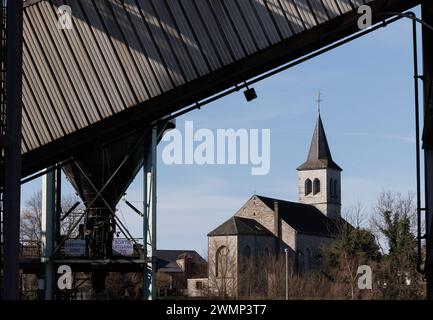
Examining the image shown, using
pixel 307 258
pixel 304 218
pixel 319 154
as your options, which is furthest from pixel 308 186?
pixel 307 258

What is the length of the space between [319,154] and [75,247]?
14475cm

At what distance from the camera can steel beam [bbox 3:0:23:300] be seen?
547 inches

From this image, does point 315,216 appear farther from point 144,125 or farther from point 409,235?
point 144,125

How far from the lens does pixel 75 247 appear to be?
1615 inches

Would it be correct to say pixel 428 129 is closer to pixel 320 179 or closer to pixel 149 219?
pixel 149 219

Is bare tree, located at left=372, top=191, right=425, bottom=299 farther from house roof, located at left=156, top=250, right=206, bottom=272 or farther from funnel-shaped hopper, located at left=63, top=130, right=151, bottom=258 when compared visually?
house roof, located at left=156, top=250, right=206, bottom=272

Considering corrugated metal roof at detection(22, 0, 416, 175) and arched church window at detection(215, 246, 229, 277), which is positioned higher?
corrugated metal roof at detection(22, 0, 416, 175)

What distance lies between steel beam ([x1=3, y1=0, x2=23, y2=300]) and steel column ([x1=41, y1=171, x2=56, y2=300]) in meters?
26.8

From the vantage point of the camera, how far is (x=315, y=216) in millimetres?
167125

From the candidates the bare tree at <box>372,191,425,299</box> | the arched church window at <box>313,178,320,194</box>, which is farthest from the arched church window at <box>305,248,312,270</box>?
the bare tree at <box>372,191,425,299</box>

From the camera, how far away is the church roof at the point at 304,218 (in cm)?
15143

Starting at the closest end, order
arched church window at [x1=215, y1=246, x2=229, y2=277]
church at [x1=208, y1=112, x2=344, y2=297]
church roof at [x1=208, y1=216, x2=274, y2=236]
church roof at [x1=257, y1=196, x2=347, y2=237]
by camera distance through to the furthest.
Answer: arched church window at [x1=215, y1=246, x2=229, y2=277], church at [x1=208, y1=112, x2=344, y2=297], church roof at [x1=208, y1=216, x2=274, y2=236], church roof at [x1=257, y1=196, x2=347, y2=237]
